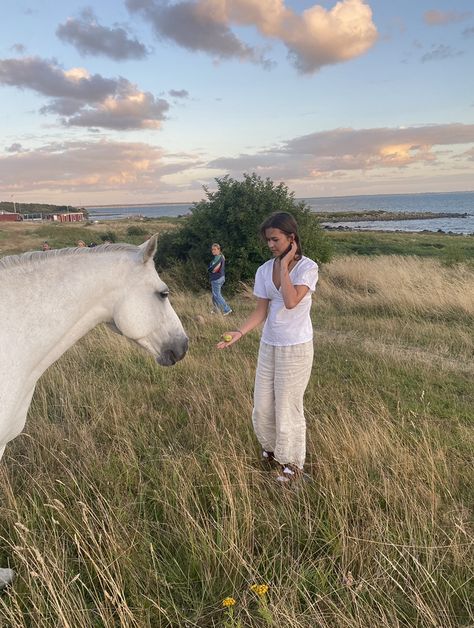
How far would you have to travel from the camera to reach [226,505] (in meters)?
2.90

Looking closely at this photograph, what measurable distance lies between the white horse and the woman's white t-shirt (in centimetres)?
81

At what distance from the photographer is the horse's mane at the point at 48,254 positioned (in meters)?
2.54

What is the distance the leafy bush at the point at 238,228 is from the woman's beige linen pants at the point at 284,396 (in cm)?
957

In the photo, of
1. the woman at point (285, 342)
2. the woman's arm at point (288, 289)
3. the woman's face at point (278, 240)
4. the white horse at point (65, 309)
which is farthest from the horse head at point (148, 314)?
the woman's face at point (278, 240)

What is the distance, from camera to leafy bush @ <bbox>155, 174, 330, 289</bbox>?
510 inches

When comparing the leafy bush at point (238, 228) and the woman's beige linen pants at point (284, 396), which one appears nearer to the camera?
the woman's beige linen pants at point (284, 396)

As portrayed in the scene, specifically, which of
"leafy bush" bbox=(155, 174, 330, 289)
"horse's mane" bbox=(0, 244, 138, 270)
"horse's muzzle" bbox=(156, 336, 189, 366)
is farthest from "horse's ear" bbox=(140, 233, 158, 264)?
"leafy bush" bbox=(155, 174, 330, 289)

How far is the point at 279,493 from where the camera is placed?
3100 millimetres

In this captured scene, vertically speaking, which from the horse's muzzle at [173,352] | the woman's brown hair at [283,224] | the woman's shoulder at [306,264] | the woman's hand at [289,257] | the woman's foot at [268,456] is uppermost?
the woman's brown hair at [283,224]

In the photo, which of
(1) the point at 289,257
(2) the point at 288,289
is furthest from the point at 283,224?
(2) the point at 288,289

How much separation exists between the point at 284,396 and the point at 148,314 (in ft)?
4.11

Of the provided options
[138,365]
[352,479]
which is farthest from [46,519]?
[138,365]

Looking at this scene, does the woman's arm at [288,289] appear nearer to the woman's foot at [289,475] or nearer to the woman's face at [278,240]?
the woman's face at [278,240]

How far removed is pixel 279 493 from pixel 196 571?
2.91 ft
